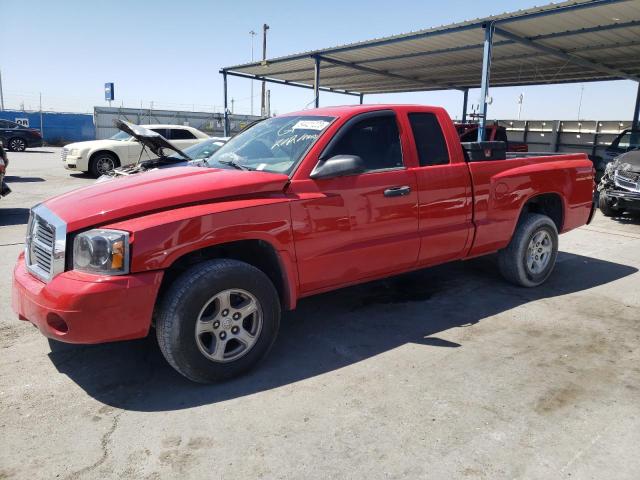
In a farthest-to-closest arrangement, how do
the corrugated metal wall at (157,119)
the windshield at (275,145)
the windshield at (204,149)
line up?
the corrugated metal wall at (157,119) < the windshield at (204,149) < the windshield at (275,145)

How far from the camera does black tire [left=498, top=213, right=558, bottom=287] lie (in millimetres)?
5117

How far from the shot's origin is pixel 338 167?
11.5 feet

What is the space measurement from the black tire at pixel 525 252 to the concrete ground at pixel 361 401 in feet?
1.68

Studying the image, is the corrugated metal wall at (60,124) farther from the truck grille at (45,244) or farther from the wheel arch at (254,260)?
the wheel arch at (254,260)

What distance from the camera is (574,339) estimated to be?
13.2ft

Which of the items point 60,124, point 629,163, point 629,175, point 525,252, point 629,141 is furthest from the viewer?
point 60,124

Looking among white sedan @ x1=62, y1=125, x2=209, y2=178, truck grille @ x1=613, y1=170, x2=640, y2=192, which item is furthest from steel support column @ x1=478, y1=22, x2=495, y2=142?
white sedan @ x1=62, y1=125, x2=209, y2=178

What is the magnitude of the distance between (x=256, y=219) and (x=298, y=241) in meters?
0.37

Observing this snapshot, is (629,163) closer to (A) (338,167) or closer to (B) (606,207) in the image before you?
(B) (606,207)

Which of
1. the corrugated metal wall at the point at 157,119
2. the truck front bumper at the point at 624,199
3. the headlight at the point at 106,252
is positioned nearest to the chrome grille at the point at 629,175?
the truck front bumper at the point at 624,199

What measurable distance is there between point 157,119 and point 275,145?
35181 millimetres

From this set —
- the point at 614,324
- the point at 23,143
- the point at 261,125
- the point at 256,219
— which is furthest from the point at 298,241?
the point at 23,143

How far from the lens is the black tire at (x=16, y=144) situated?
84.7ft

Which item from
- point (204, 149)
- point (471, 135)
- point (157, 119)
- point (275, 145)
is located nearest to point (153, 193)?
point (275, 145)
